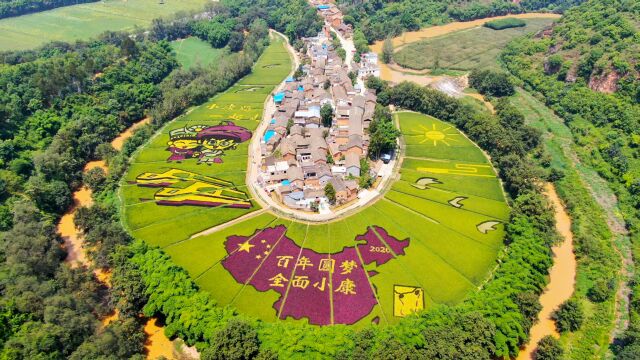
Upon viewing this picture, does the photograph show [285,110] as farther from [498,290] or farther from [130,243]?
[498,290]

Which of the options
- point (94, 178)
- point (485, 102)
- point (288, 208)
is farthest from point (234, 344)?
point (485, 102)

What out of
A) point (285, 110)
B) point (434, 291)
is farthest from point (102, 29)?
point (434, 291)

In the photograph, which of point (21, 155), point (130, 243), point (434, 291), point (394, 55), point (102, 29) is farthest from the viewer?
point (102, 29)

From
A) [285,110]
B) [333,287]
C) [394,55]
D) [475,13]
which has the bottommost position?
[333,287]

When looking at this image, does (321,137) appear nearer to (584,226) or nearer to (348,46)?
(584,226)

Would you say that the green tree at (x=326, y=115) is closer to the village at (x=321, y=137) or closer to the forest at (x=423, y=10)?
the village at (x=321, y=137)

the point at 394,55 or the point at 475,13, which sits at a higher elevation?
the point at 475,13

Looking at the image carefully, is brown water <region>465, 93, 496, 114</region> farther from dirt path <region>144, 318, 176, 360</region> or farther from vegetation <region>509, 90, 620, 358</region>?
dirt path <region>144, 318, 176, 360</region>

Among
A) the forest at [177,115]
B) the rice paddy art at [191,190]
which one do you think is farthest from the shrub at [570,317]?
the rice paddy art at [191,190]
